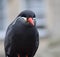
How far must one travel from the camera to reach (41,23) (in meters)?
13.1

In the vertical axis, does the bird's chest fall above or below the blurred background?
above

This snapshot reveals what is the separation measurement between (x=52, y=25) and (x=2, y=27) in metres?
1.28

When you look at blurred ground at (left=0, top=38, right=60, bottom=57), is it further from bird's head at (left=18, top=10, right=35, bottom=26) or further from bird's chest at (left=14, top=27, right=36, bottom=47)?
bird's head at (left=18, top=10, right=35, bottom=26)

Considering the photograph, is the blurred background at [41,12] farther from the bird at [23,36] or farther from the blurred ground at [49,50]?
the bird at [23,36]

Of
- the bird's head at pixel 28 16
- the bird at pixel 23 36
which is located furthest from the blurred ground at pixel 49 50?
the bird's head at pixel 28 16

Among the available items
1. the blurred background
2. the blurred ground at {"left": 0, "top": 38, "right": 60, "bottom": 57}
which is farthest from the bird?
the blurred background

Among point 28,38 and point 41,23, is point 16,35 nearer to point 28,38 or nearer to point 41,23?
point 28,38

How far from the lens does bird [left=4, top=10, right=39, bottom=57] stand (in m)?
4.79

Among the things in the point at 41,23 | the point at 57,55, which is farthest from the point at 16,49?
the point at 41,23

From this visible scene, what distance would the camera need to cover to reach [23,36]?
4.83 meters

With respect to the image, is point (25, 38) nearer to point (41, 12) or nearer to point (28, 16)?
point (28, 16)

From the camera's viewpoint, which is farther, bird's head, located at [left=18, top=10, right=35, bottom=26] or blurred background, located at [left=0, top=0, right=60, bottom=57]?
blurred background, located at [left=0, top=0, right=60, bottom=57]

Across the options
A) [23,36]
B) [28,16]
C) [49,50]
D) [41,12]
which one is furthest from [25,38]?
[41,12]

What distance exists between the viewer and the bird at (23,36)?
479cm
